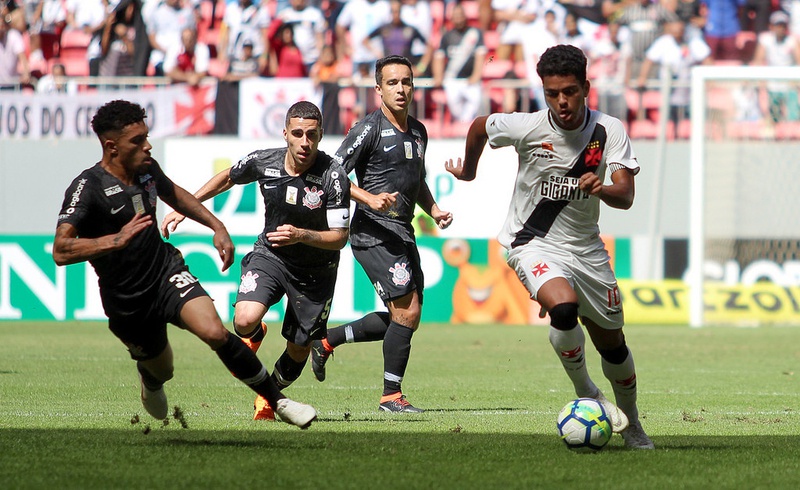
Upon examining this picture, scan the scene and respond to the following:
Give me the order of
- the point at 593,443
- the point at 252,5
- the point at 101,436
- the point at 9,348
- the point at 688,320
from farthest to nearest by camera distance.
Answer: the point at 252,5 → the point at 688,320 → the point at 9,348 → the point at 101,436 → the point at 593,443

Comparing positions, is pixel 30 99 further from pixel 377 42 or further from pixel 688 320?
pixel 688 320

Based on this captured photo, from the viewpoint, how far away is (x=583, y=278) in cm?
675

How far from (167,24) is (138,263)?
Answer: 1549 centimetres

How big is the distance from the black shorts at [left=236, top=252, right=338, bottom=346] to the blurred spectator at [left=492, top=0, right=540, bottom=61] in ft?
41.9

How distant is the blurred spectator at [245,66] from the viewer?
20422 mm

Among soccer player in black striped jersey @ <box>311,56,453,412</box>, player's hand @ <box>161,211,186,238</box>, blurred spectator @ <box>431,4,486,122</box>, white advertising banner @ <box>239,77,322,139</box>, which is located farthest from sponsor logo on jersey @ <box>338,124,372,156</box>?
blurred spectator @ <box>431,4,486,122</box>

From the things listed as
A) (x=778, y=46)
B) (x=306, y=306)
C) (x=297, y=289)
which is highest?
(x=778, y=46)

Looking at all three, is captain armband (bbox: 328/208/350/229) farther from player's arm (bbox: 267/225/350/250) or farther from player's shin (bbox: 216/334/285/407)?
player's shin (bbox: 216/334/285/407)

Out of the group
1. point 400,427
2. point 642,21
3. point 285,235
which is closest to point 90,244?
point 285,235

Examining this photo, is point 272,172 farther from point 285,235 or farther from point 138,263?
point 138,263

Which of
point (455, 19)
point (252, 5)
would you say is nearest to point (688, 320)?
point (455, 19)

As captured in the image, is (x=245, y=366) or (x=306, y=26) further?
(x=306, y=26)

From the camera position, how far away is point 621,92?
19.3 m

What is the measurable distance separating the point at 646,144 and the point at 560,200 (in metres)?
13.4
